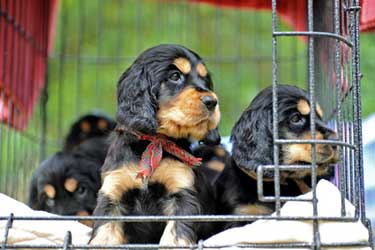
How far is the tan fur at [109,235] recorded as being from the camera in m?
2.91

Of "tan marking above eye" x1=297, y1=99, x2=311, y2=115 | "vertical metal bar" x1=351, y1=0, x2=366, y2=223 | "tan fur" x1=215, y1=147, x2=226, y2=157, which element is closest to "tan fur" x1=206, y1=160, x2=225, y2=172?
"tan fur" x1=215, y1=147, x2=226, y2=157

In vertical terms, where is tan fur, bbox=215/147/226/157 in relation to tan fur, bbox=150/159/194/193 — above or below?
above

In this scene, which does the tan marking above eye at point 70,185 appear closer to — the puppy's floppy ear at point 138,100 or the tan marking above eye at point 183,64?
the puppy's floppy ear at point 138,100

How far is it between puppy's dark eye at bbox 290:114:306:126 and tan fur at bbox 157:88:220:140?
0.35 metres

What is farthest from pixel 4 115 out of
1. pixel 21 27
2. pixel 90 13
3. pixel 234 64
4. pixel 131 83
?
pixel 90 13

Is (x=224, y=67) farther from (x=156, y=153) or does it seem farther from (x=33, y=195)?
(x=156, y=153)

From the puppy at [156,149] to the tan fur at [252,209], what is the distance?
0.18 m

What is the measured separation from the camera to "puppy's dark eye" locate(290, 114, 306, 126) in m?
A: 3.23

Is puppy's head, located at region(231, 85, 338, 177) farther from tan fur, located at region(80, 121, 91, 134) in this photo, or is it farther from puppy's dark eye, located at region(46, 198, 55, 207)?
tan fur, located at region(80, 121, 91, 134)

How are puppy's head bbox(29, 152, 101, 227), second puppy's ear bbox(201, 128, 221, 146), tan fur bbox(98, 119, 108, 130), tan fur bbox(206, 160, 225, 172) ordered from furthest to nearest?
tan fur bbox(98, 119, 108, 130) < tan fur bbox(206, 160, 225, 172) < puppy's head bbox(29, 152, 101, 227) < second puppy's ear bbox(201, 128, 221, 146)

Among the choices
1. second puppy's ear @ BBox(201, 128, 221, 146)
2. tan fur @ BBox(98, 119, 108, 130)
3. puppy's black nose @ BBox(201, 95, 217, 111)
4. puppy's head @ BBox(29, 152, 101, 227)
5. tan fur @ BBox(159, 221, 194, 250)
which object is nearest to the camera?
tan fur @ BBox(159, 221, 194, 250)

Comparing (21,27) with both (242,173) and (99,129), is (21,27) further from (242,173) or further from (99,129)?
(242,173)

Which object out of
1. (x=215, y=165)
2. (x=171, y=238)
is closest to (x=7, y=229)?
(x=171, y=238)

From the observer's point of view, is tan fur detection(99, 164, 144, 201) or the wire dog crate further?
tan fur detection(99, 164, 144, 201)
